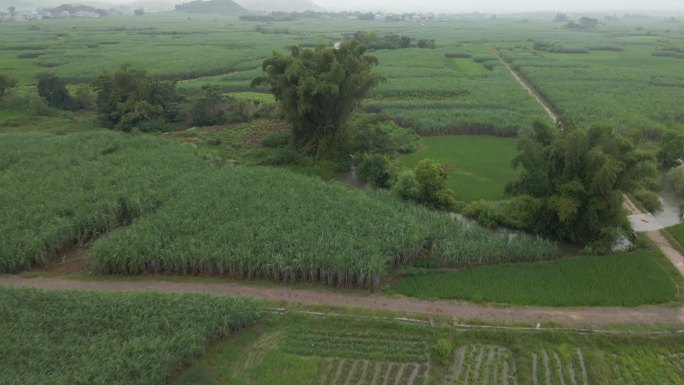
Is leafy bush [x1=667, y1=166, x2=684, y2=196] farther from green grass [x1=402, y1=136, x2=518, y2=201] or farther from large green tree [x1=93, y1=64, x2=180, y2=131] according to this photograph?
large green tree [x1=93, y1=64, x2=180, y2=131]

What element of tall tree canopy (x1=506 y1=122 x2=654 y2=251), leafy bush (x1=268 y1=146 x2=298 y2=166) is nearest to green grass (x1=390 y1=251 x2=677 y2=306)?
tall tree canopy (x1=506 y1=122 x2=654 y2=251)

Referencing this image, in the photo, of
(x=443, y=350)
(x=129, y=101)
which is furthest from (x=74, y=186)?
(x=443, y=350)

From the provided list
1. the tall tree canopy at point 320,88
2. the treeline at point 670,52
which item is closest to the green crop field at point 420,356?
the tall tree canopy at point 320,88

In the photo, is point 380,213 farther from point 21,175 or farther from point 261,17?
point 261,17

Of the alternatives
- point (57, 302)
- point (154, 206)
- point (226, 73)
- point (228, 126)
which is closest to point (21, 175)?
point (154, 206)

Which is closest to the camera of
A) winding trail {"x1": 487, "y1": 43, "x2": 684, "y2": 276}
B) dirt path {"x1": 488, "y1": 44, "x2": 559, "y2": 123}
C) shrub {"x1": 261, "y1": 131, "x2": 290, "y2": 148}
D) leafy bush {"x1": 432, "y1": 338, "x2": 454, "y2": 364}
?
leafy bush {"x1": 432, "y1": 338, "x2": 454, "y2": 364}

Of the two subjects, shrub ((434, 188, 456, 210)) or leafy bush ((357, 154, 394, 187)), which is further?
leafy bush ((357, 154, 394, 187))
